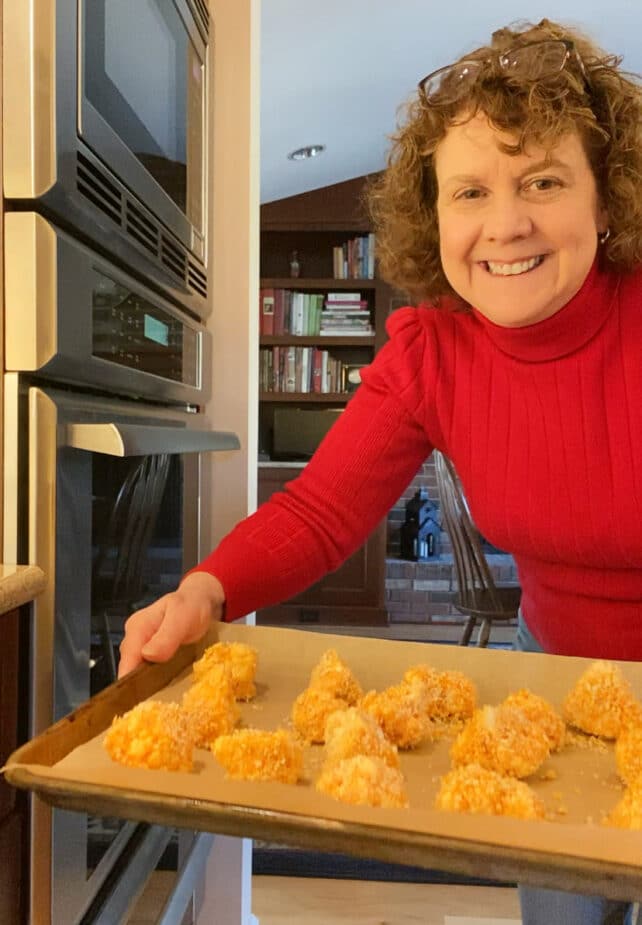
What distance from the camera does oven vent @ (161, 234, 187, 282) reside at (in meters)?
1.23

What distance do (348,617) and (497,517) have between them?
11.4 feet

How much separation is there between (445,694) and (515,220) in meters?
0.56

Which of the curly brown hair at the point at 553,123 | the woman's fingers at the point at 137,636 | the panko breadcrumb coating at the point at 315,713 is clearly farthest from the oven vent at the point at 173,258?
the panko breadcrumb coating at the point at 315,713

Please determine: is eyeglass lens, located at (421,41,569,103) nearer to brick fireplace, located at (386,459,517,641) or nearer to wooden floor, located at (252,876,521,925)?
wooden floor, located at (252,876,521,925)

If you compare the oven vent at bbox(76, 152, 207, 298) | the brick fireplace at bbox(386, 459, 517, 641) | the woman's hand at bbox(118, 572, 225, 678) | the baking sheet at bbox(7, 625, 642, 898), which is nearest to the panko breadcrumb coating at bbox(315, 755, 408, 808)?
the baking sheet at bbox(7, 625, 642, 898)

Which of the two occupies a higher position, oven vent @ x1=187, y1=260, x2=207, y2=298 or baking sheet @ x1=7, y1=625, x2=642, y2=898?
oven vent @ x1=187, y1=260, x2=207, y2=298

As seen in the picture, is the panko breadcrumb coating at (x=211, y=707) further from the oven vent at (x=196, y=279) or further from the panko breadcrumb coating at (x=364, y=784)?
the oven vent at (x=196, y=279)

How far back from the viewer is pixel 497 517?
108 centimetres

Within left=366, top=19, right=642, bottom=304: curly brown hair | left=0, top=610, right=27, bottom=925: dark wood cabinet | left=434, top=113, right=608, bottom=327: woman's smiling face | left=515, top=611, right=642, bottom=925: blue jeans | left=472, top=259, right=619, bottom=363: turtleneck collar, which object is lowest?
left=515, top=611, right=642, bottom=925: blue jeans

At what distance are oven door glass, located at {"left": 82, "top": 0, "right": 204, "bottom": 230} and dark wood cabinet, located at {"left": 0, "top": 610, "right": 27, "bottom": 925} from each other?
0.58 m

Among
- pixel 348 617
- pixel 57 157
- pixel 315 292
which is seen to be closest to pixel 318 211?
pixel 315 292

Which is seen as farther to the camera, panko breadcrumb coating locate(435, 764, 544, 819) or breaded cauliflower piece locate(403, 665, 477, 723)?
breaded cauliflower piece locate(403, 665, 477, 723)

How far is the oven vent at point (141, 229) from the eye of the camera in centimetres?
104

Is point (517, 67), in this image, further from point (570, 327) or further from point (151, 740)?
point (151, 740)
